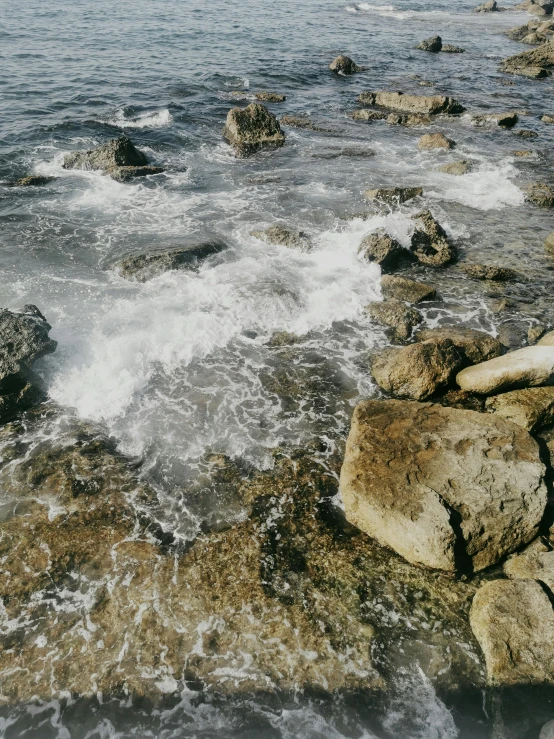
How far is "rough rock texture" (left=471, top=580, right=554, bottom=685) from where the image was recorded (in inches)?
210

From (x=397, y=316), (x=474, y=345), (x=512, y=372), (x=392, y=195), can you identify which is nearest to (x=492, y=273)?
(x=397, y=316)

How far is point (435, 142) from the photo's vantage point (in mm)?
20734

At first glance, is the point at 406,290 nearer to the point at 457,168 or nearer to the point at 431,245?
the point at 431,245

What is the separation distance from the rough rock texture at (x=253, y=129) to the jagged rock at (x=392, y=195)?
23.6 ft

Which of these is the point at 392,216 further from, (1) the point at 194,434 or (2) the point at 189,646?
(2) the point at 189,646

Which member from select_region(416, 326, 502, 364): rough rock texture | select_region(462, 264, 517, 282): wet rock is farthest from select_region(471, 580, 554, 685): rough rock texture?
select_region(462, 264, 517, 282): wet rock

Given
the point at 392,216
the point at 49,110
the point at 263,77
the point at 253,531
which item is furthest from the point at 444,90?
the point at 253,531

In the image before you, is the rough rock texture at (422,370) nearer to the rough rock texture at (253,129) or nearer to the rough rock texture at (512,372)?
the rough rock texture at (512,372)

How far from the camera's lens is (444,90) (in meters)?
28.6

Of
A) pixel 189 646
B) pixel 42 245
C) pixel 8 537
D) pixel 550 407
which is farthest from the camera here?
pixel 42 245

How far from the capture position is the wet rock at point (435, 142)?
20578mm

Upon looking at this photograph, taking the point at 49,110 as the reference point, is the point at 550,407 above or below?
below

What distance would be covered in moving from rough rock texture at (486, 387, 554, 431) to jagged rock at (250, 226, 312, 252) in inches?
296

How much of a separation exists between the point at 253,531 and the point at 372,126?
908 inches
